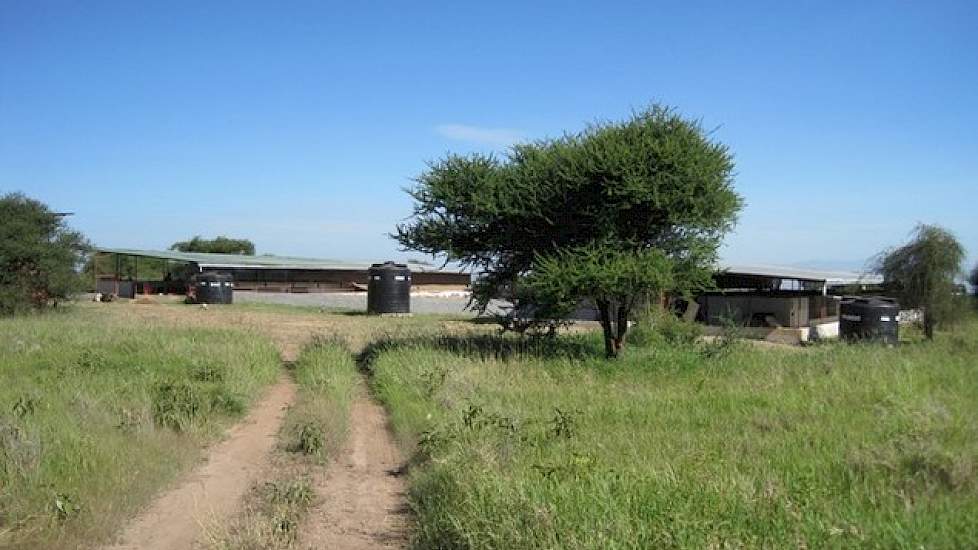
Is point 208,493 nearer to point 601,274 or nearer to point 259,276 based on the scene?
point 601,274

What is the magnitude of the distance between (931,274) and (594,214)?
22.2m

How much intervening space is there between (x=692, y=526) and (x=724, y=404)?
5350 millimetres

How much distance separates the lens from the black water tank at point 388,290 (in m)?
36.6

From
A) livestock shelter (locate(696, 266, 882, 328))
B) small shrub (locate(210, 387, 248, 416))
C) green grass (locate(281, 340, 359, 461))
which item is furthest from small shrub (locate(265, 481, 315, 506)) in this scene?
livestock shelter (locate(696, 266, 882, 328))

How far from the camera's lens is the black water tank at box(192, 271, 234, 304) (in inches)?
1619

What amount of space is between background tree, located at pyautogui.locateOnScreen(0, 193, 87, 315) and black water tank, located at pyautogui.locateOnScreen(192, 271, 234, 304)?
8.30 meters

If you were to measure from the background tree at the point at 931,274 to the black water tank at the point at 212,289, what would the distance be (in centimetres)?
3137

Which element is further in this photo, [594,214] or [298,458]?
[594,214]

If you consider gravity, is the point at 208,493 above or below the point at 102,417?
below

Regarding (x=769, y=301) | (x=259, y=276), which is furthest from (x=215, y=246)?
(x=769, y=301)

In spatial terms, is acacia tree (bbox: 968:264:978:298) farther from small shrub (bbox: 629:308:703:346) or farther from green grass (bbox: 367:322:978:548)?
green grass (bbox: 367:322:978:548)

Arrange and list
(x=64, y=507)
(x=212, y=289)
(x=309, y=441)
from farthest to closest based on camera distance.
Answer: (x=212, y=289) < (x=309, y=441) < (x=64, y=507)

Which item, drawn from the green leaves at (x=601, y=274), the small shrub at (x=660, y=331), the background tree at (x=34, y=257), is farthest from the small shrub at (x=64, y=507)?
the background tree at (x=34, y=257)

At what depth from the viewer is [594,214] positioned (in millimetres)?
15977
